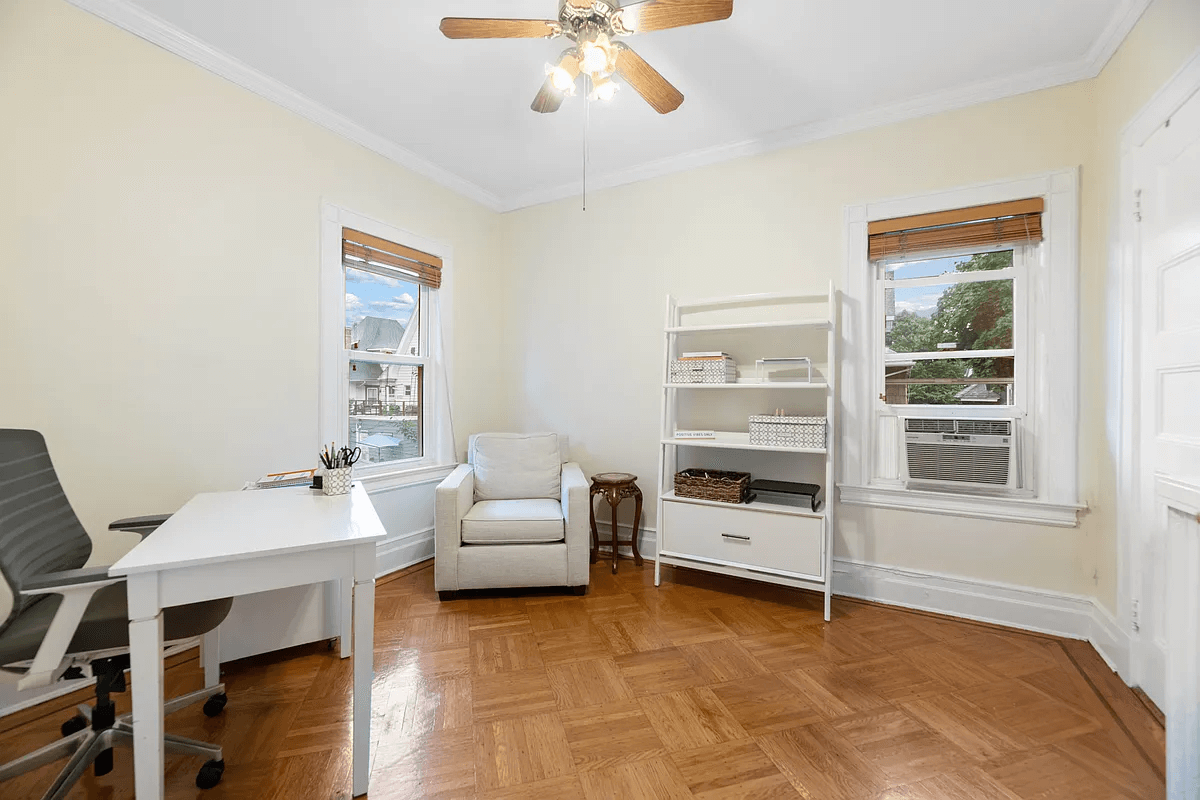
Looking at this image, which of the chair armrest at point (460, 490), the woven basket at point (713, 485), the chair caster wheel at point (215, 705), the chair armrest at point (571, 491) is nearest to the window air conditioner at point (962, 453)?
the woven basket at point (713, 485)

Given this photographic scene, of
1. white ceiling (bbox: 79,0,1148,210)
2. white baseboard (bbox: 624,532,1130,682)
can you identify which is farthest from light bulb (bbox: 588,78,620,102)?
white baseboard (bbox: 624,532,1130,682)

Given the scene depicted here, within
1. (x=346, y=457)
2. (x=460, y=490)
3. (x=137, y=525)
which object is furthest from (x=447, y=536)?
(x=137, y=525)

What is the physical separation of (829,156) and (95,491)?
155 inches

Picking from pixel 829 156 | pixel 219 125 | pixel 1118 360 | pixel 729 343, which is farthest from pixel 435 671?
pixel 829 156

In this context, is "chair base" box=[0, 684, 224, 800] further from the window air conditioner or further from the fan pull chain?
the window air conditioner

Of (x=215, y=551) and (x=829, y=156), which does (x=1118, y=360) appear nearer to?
(x=829, y=156)

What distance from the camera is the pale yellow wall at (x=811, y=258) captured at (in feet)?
7.63

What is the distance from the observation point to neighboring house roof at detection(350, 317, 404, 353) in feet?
10.6

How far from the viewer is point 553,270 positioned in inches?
156

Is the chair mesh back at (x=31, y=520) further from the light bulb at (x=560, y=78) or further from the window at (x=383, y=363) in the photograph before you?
the light bulb at (x=560, y=78)

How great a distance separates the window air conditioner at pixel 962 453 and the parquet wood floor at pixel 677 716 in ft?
2.44

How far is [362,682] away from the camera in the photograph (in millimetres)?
1446

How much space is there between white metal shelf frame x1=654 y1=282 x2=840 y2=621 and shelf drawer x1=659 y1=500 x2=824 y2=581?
0.02m

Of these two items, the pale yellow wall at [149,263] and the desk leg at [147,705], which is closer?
the desk leg at [147,705]
